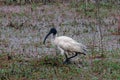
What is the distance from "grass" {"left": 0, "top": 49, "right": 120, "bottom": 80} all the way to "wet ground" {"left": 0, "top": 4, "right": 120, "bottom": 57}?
1008mm

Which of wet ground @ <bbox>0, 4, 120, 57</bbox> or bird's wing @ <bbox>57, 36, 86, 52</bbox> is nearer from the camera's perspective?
bird's wing @ <bbox>57, 36, 86, 52</bbox>

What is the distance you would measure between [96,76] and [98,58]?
5.02 ft

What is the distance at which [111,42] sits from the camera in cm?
1331

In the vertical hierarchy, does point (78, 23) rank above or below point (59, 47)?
below

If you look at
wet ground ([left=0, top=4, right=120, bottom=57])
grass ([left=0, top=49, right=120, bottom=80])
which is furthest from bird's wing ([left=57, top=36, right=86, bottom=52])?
wet ground ([left=0, top=4, right=120, bottom=57])

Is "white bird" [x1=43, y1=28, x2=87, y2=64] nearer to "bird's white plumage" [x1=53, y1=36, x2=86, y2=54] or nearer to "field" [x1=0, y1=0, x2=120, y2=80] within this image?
"bird's white plumage" [x1=53, y1=36, x2=86, y2=54]

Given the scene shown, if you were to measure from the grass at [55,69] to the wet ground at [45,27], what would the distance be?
1008 mm

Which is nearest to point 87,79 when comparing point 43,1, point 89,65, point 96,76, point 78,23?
point 96,76

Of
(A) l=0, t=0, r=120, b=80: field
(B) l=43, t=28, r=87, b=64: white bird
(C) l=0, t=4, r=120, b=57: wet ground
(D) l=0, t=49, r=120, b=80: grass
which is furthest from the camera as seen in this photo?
(C) l=0, t=4, r=120, b=57: wet ground

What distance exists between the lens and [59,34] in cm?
1455

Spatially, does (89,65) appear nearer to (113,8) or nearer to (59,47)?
(59,47)

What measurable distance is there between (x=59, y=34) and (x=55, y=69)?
15.5 ft

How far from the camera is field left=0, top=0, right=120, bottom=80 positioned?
9727 millimetres

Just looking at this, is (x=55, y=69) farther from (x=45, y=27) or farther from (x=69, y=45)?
(x=45, y=27)
